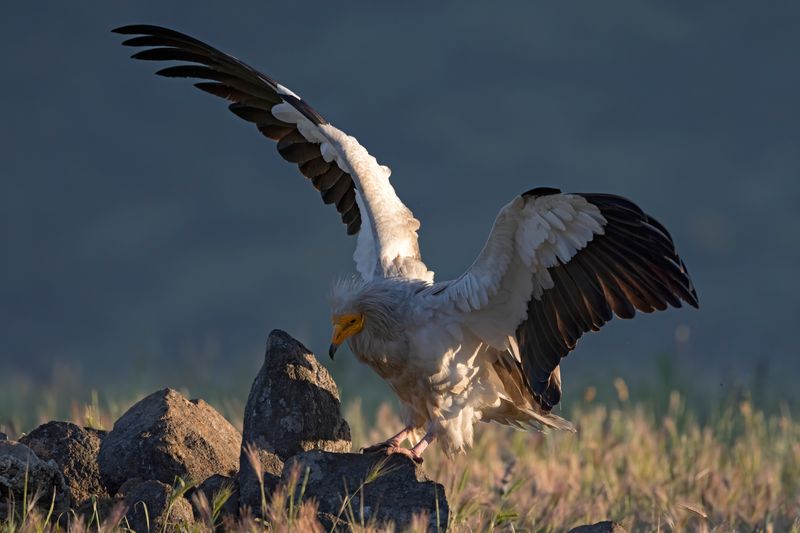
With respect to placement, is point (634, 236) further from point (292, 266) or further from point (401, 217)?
point (292, 266)

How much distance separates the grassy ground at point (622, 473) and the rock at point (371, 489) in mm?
177

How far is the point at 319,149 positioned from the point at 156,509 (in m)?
3.59

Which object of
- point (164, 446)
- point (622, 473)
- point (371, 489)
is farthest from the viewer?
point (622, 473)

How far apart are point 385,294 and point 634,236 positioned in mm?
1439

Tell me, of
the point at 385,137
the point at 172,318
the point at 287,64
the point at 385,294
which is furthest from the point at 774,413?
the point at 287,64

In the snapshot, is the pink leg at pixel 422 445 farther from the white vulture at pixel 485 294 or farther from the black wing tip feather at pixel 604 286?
the black wing tip feather at pixel 604 286

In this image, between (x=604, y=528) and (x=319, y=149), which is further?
(x=319, y=149)

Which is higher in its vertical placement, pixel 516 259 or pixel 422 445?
pixel 516 259

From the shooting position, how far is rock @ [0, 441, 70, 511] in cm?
717

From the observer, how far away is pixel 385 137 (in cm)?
3609

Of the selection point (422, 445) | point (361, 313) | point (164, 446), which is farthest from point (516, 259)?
point (164, 446)

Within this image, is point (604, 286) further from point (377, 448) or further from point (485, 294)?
point (377, 448)

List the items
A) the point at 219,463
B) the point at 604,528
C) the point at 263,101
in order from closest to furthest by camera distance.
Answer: the point at 604,528 < the point at 219,463 < the point at 263,101

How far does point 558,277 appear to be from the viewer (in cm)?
834
